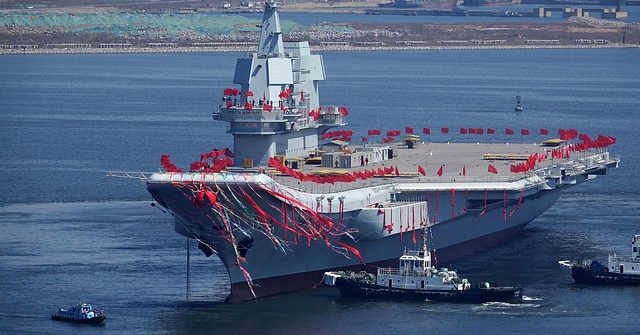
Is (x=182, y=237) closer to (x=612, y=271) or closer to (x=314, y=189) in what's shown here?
(x=314, y=189)

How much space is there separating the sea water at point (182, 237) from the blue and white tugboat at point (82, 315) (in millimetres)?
414

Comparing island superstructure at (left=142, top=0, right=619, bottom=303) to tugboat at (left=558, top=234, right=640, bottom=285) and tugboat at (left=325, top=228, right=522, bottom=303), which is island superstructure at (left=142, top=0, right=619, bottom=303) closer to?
tugboat at (left=325, top=228, right=522, bottom=303)

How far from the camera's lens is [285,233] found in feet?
190

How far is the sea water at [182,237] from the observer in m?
55.2

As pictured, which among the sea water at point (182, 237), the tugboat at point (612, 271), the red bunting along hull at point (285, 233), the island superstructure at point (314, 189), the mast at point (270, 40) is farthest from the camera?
the mast at point (270, 40)

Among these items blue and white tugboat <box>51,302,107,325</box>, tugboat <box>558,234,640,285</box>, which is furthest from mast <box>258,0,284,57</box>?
blue and white tugboat <box>51,302,107,325</box>

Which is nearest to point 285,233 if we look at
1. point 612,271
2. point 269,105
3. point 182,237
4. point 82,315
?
point 82,315

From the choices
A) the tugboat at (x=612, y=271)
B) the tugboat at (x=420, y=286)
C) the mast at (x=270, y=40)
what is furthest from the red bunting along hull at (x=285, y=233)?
the mast at (x=270, y=40)

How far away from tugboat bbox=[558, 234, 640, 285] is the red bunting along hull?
5359 mm

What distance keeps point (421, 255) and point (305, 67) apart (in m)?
14.5

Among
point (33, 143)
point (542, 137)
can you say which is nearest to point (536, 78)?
point (542, 137)

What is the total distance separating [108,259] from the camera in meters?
63.8

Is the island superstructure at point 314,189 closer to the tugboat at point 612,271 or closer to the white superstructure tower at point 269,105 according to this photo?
the white superstructure tower at point 269,105

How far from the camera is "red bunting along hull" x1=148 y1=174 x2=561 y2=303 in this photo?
56.4 m
